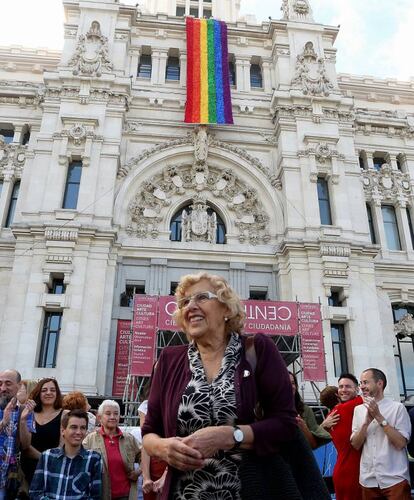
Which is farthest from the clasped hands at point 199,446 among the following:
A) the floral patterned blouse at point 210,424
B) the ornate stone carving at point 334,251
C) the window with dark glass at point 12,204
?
the window with dark glass at point 12,204

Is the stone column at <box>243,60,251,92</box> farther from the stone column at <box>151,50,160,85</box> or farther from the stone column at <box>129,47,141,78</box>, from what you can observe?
the stone column at <box>129,47,141,78</box>

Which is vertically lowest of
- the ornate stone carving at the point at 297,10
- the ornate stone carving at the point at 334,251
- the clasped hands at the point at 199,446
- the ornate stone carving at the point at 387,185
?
the clasped hands at the point at 199,446

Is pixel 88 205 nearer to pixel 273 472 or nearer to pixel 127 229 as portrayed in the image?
pixel 127 229

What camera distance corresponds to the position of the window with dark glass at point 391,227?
23.2 m

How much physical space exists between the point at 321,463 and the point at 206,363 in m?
6.15

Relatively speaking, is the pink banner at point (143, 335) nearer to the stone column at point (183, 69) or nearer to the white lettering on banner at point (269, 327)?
the white lettering on banner at point (269, 327)

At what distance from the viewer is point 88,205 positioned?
64.9 feet

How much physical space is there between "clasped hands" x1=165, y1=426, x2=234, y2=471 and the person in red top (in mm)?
3875

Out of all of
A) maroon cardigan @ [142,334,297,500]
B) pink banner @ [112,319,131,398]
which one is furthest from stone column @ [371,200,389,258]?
maroon cardigan @ [142,334,297,500]

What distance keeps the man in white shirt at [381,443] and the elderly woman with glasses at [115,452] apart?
9.38 ft

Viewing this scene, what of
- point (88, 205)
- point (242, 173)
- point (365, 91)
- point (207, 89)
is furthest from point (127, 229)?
point (365, 91)

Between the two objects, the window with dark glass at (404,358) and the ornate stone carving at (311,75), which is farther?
the ornate stone carving at (311,75)

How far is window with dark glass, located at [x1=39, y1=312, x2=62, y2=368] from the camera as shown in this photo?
1755 centimetres

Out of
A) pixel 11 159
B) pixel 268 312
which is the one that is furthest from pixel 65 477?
pixel 11 159
